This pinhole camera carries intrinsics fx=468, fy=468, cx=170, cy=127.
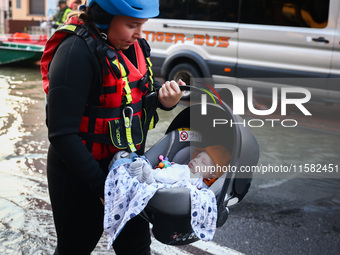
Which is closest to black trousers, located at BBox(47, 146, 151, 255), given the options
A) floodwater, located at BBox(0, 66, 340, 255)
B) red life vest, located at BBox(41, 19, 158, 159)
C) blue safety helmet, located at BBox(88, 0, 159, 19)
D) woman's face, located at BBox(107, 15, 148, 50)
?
red life vest, located at BBox(41, 19, 158, 159)

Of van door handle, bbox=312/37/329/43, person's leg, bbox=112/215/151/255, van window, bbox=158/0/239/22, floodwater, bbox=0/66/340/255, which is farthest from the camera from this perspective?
van window, bbox=158/0/239/22

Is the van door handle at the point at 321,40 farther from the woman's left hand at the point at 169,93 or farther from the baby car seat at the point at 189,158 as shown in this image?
the woman's left hand at the point at 169,93

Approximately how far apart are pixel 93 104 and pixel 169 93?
43 cm

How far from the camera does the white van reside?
7578mm

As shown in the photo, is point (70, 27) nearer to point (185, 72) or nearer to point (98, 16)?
point (98, 16)

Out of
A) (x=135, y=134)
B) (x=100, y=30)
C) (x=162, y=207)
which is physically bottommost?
(x=162, y=207)

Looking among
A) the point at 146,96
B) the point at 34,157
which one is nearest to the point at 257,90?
the point at 34,157

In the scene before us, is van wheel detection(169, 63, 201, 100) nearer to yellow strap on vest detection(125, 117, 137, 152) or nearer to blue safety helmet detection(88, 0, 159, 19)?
yellow strap on vest detection(125, 117, 137, 152)

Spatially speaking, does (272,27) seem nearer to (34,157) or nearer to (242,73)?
(242,73)

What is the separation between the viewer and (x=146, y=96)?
7.14 ft

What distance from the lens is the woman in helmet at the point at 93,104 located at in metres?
1.83

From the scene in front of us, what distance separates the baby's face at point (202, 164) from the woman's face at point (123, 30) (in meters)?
0.85

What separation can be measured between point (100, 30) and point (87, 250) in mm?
1034

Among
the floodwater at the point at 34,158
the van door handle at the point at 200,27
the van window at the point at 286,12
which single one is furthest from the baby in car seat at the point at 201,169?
the van door handle at the point at 200,27
